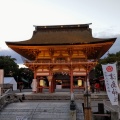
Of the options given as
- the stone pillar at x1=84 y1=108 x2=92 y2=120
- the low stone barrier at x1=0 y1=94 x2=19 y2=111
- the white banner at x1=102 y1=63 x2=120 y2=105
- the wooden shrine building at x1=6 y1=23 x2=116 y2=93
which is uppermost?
the wooden shrine building at x1=6 y1=23 x2=116 y2=93

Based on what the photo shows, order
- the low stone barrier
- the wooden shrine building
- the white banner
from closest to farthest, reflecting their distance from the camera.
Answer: the white banner, the low stone barrier, the wooden shrine building

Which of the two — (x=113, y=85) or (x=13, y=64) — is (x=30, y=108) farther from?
(x=13, y=64)

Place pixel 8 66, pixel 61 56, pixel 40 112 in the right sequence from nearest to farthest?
pixel 40 112, pixel 61 56, pixel 8 66

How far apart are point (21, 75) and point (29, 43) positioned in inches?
1783

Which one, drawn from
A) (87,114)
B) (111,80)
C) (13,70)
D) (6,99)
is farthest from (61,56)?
(13,70)

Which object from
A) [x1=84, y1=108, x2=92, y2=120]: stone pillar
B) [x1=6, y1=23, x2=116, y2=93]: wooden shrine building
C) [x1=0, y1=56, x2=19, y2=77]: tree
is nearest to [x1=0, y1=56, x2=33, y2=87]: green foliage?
[x1=0, y1=56, x2=19, y2=77]: tree

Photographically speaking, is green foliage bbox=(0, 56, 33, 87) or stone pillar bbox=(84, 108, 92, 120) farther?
green foliage bbox=(0, 56, 33, 87)

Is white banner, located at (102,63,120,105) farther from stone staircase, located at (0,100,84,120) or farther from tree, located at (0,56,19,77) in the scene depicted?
tree, located at (0,56,19,77)

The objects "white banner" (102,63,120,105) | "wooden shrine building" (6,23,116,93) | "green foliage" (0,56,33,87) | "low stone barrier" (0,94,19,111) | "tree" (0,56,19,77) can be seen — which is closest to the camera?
"white banner" (102,63,120,105)

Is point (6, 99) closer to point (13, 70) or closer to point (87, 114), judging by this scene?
point (87, 114)

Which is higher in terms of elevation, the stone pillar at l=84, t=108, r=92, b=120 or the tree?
the tree

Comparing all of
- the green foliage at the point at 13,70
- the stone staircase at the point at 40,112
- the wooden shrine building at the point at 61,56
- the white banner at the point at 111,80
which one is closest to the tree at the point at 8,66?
the green foliage at the point at 13,70

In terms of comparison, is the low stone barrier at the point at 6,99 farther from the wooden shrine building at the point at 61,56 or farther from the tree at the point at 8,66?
the tree at the point at 8,66

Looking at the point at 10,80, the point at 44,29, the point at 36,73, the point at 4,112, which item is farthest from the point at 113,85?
the point at 10,80
